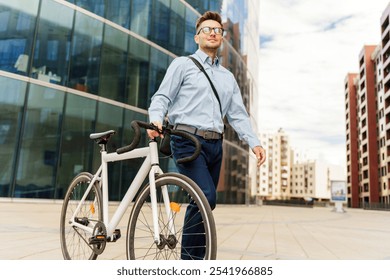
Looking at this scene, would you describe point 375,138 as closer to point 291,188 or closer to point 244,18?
point 244,18

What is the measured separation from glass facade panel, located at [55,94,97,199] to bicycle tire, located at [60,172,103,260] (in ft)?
34.3

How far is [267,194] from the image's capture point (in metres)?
112

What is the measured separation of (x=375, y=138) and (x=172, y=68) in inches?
2469

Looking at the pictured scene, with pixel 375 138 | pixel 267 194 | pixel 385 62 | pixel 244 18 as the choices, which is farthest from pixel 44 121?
pixel 267 194

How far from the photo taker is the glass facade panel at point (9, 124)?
12430 mm

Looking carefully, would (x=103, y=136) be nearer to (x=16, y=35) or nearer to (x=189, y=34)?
(x=16, y=35)

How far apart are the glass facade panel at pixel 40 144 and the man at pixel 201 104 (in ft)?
36.6

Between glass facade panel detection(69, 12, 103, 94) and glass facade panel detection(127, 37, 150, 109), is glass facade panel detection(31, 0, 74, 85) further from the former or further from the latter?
glass facade panel detection(127, 37, 150, 109)

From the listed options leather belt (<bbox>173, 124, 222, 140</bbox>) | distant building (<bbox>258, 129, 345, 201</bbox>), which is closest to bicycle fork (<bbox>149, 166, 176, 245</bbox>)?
leather belt (<bbox>173, 124, 222, 140</bbox>)

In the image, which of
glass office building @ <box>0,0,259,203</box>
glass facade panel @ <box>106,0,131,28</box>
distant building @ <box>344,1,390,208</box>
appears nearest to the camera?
glass office building @ <box>0,0,259,203</box>

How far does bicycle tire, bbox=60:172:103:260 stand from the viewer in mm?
3057

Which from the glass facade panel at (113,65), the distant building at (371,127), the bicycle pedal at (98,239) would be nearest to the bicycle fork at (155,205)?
the bicycle pedal at (98,239)
